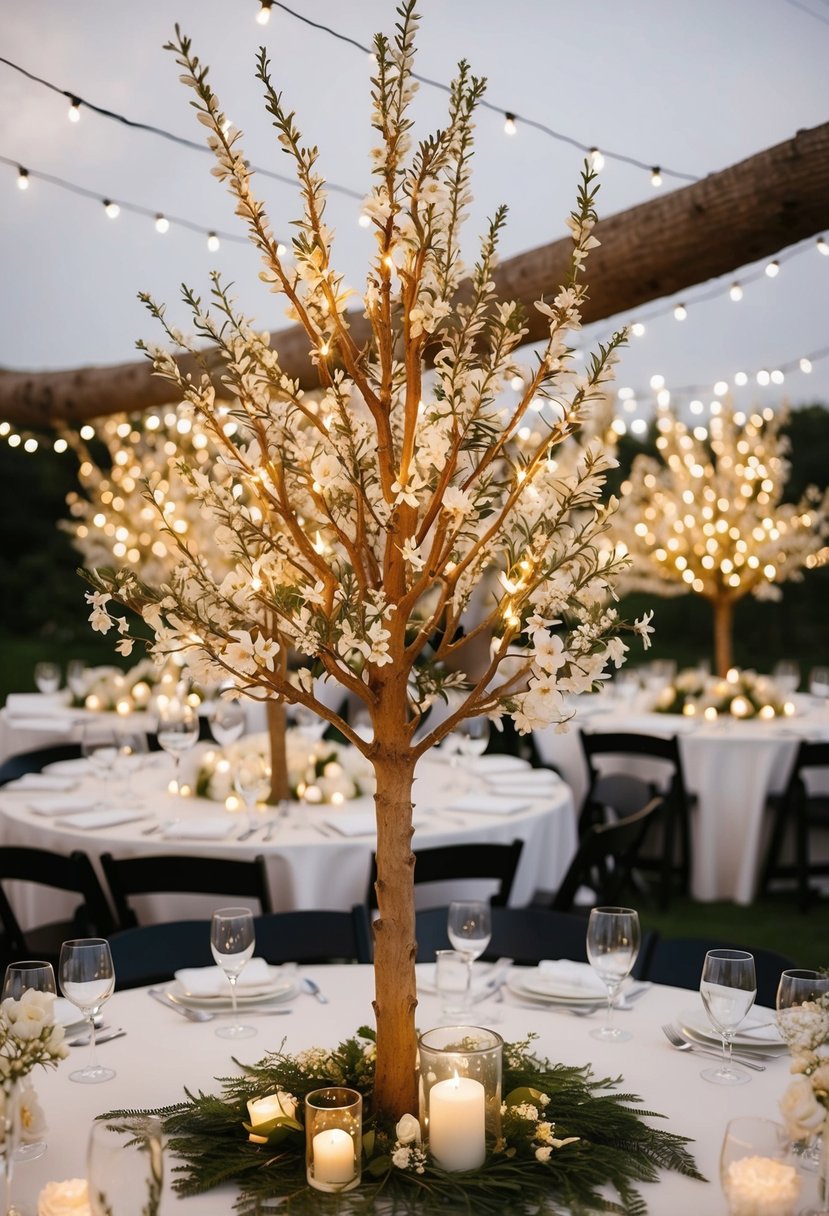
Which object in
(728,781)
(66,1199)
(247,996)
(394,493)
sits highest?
(394,493)

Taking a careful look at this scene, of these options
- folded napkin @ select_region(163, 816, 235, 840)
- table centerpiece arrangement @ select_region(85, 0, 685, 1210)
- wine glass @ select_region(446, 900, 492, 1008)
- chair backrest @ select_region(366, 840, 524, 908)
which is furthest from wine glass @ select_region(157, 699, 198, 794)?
table centerpiece arrangement @ select_region(85, 0, 685, 1210)

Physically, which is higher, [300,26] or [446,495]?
[300,26]

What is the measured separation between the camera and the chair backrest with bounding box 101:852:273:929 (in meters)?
3.35

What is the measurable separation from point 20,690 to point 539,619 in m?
12.5

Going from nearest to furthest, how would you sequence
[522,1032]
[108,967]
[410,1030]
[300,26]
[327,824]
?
[410,1030], [108,967], [522,1032], [327,824], [300,26]

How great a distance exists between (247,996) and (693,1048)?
2.71 feet

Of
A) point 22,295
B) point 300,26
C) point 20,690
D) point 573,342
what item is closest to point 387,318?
point 300,26

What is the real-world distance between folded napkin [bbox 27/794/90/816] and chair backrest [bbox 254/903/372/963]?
5.65 ft

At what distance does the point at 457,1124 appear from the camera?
1501 mm

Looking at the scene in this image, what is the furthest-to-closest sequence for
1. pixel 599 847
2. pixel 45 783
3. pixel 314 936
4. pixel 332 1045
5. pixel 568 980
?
pixel 45 783, pixel 599 847, pixel 314 936, pixel 568 980, pixel 332 1045

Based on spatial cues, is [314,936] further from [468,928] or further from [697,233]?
[697,233]

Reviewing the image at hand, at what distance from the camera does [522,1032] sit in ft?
7.07

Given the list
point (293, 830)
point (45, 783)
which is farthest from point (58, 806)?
point (293, 830)

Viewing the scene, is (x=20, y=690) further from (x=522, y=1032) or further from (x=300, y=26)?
(x=522, y=1032)
